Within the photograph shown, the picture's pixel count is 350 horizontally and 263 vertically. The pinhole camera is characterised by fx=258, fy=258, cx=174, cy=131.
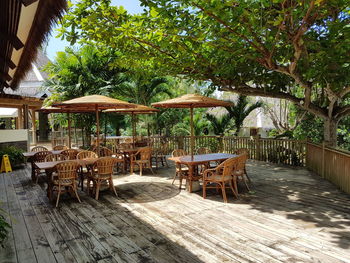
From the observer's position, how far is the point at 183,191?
6.62 m

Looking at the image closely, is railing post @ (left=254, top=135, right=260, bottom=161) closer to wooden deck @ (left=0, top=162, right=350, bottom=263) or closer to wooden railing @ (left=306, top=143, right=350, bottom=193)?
wooden railing @ (left=306, top=143, right=350, bottom=193)

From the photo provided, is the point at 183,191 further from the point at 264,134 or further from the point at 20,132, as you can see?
the point at 264,134

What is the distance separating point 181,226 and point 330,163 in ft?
16.9

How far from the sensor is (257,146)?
11.0 m

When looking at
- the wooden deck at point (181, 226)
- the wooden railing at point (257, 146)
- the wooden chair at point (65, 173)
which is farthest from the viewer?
the wooden railing at point (257, 146)

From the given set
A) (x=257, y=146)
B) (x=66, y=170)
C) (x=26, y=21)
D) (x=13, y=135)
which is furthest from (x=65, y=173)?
(x=13, y=135)

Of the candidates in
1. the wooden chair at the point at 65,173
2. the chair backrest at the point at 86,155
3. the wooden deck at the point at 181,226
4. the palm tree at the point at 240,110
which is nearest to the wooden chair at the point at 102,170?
the wooden deck at the point at 181,226

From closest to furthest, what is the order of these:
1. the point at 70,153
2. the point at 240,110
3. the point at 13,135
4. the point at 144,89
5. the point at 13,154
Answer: the point at 70,153 → the point at 13,154 → the point at 13,135 → the point at 240,110 → the point at 144,89

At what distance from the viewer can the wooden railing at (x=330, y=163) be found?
20.2 ft

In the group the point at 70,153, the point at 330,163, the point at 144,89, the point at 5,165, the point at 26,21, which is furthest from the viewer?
the point at 144,89

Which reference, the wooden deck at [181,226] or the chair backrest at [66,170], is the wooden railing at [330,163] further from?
the chair backrest at [66,170]

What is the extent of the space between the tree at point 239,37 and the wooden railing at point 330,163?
0.58m

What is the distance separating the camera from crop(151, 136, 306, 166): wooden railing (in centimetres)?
968

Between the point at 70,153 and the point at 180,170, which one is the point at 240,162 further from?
the point at 70,153
